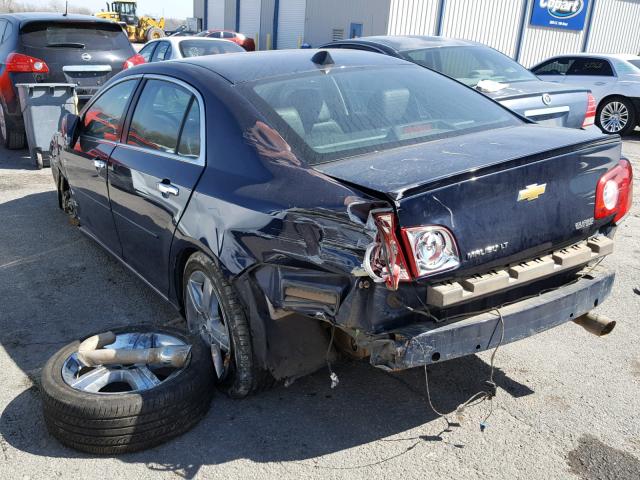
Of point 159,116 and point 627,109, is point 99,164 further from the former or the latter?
point 627,109

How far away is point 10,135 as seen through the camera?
935cm

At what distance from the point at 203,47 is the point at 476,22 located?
44.7 ft

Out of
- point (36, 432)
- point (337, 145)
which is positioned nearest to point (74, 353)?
point (36, 432)

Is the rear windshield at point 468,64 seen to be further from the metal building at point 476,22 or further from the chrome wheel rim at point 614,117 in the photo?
the metal building at point 476,22

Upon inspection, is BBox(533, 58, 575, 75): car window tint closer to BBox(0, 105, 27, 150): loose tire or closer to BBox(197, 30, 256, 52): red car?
BBox(0, 105, 27, 150): loose tire

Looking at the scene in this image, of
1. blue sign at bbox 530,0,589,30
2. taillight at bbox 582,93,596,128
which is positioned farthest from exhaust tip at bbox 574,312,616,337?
blue sign at bbox 530,0,589,30

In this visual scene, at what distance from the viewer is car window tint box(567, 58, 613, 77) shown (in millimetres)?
12883

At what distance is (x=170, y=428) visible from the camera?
2.97 metres

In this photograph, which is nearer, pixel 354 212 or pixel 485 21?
pixel 354 212

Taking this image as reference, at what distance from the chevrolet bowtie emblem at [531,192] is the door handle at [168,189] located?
1.73m

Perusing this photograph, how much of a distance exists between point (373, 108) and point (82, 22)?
7.32m

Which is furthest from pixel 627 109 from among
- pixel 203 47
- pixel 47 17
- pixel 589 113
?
pixel 47 17

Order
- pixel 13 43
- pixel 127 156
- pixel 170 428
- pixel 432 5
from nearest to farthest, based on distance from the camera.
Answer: pixel 170 428
pixel 127 156
pixel 13 43
pixel 432 5

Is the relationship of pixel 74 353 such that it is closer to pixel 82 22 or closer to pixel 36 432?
pixel 36 432
